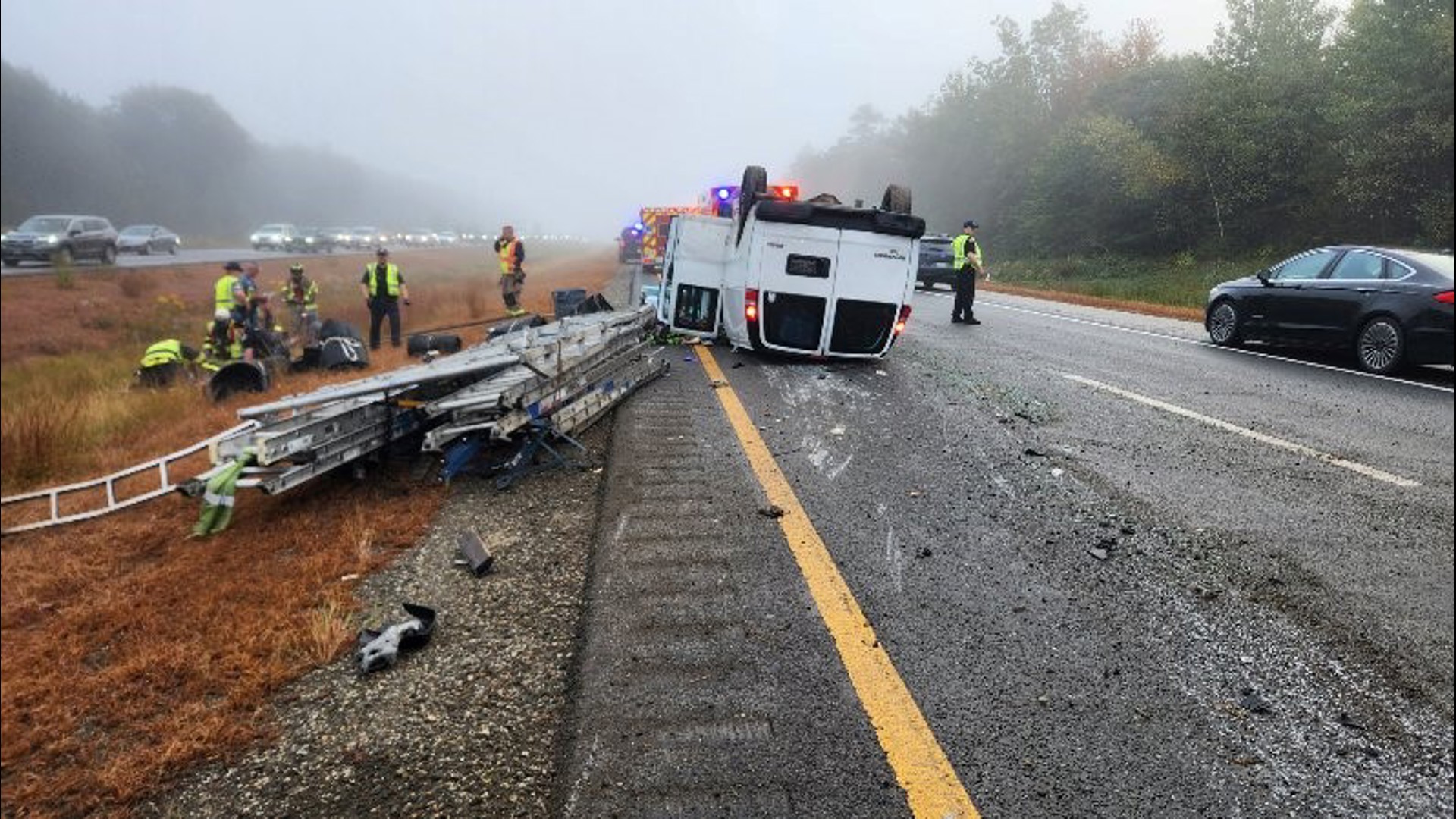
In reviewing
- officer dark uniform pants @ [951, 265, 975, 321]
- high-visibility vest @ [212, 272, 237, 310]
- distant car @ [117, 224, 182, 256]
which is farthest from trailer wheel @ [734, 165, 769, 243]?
distant car @ [117, 224, 182, 256]

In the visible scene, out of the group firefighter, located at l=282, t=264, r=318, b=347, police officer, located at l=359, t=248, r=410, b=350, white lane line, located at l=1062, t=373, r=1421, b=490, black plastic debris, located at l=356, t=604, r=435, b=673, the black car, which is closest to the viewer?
the black car

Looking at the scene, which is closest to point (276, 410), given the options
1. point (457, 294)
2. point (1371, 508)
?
point (1371, 508)

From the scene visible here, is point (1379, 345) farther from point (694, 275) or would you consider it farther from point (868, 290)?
point (694, 275)

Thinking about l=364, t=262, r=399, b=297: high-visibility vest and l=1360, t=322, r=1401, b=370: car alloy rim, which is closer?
l=1360, t=322, r=1401, b=370: car alloy rim

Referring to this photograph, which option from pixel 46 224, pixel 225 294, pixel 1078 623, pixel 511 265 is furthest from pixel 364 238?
pixel 1078 623

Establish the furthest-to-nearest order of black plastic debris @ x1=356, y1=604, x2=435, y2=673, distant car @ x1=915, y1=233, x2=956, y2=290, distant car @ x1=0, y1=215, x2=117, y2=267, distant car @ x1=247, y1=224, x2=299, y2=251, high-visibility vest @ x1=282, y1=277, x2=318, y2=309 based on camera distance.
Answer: distant car @ x1=247, y1=224, x2=299, y2=251 → distant car @ x1=0, y1=215, x2=117, y2=267 → distant car @ x1=915, y1=233, x2=956, y2=290 → high-visibility vest @ x1=282, y1=277, x2=318, y2=309 → black plastic debris @ x1=356, y1=604, x2=435, y2=673

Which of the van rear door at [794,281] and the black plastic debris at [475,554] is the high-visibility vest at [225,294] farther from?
the black plastic debris at [475,554]

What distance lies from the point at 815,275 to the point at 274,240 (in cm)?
4463

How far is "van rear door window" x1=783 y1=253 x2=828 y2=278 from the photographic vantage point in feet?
26.8

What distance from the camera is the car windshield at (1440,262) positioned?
1.93 ft

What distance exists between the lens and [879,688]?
287 cm

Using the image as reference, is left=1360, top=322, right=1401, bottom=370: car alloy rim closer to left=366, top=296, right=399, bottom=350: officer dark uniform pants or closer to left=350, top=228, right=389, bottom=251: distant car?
left=366, top=296, right=399, bottom=350: officer dark uniform pants

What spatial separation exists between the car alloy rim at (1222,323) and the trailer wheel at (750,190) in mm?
6627

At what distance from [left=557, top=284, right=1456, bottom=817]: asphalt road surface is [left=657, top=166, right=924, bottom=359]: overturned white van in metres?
3.37
